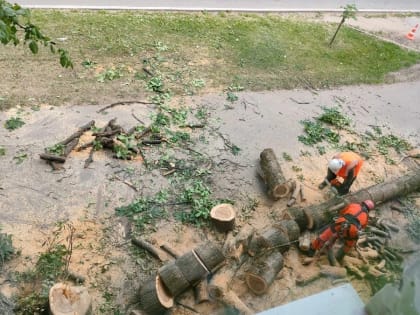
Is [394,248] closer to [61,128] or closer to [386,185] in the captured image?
[386,185]

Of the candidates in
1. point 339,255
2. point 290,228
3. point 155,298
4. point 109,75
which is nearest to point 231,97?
point 109,75

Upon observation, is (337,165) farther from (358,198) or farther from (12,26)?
(12,26)

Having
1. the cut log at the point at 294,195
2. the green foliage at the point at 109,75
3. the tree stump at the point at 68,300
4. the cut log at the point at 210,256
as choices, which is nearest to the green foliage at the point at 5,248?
the tree stump at the point at 68,300

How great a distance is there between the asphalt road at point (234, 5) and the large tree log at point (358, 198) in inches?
347

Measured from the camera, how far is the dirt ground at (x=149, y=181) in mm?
6598

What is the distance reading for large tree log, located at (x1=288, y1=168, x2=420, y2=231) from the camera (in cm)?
745

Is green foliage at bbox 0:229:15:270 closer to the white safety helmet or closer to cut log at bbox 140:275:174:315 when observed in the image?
cut log at bbox 140:275:174:315

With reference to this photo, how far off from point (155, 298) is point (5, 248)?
2.44 m

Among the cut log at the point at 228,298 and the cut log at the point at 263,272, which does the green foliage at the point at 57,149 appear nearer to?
the cut log at the point at 228,298

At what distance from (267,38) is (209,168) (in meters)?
6.42

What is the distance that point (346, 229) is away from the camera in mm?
6758

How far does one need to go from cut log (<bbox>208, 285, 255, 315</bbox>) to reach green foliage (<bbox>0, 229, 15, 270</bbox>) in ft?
9.93

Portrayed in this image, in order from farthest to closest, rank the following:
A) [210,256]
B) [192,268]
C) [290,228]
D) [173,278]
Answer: [290,228] → [210,256] → [192,268] → [173,278]

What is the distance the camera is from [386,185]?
27.3 ft
